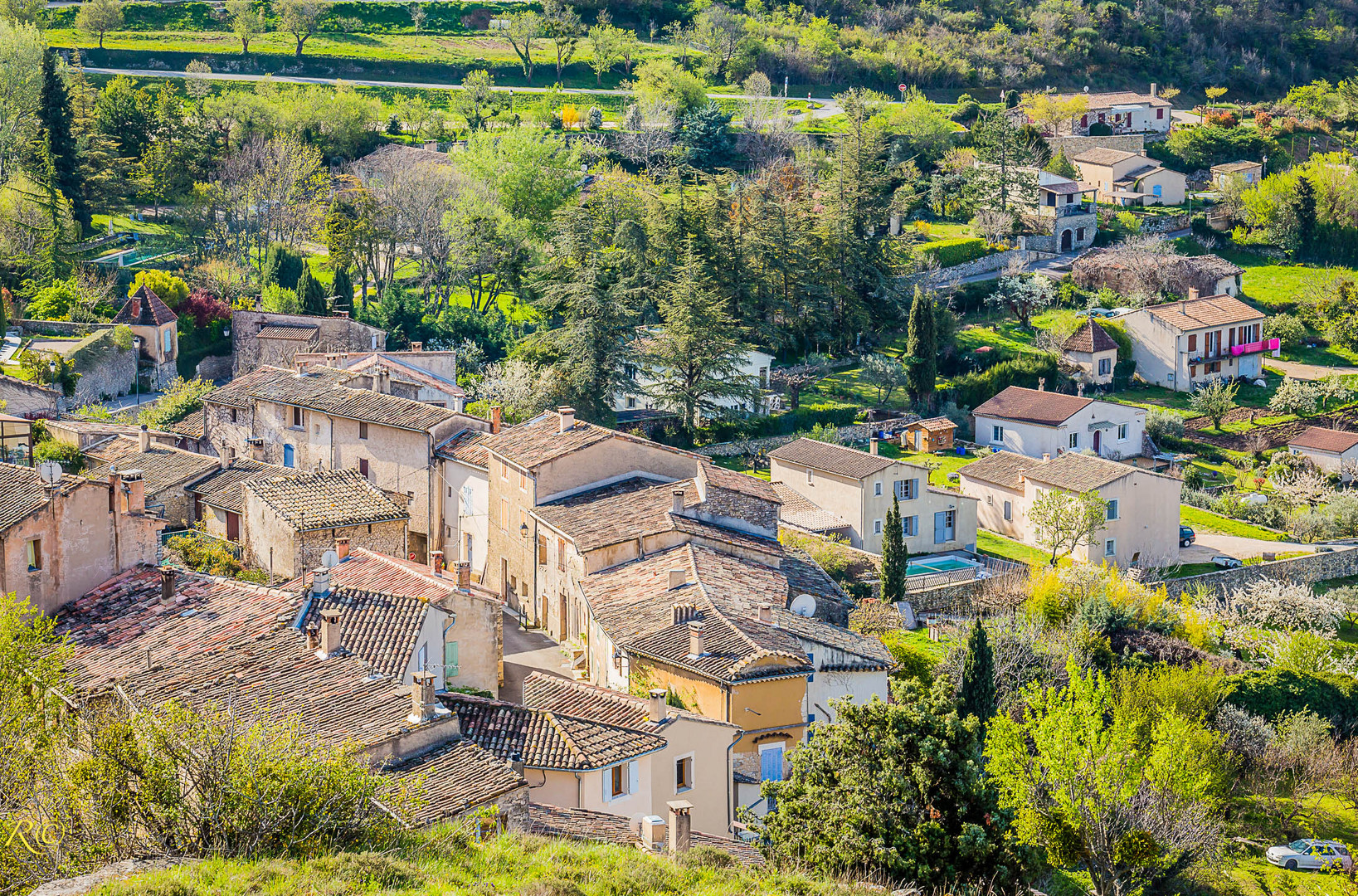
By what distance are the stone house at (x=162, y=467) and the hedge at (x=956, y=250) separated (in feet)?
146

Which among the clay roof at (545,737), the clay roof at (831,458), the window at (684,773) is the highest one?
the clay roof at (545,737)

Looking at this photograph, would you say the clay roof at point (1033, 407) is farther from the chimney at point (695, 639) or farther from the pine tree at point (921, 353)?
the chimney at point (695, 639)

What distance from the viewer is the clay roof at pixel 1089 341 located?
68.7 metres

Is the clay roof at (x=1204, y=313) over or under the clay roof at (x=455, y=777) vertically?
under

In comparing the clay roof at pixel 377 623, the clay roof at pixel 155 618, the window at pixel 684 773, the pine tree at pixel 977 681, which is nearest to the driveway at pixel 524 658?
the clay roof at pixel 377 623

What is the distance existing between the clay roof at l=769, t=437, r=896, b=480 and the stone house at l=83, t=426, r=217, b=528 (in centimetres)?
1930

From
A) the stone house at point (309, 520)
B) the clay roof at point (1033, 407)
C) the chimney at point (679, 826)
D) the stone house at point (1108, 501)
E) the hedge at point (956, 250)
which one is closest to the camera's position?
the chimney at point (679, 826)

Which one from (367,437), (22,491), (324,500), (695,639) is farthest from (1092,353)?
(22,491)

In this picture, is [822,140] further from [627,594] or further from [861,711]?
[861,711]

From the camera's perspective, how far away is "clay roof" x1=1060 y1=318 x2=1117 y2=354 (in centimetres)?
6869

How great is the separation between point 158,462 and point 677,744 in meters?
21.9

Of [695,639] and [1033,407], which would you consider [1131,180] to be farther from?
[695,639]

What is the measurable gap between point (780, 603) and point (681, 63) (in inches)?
3000

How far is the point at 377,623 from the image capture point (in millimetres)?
25312
